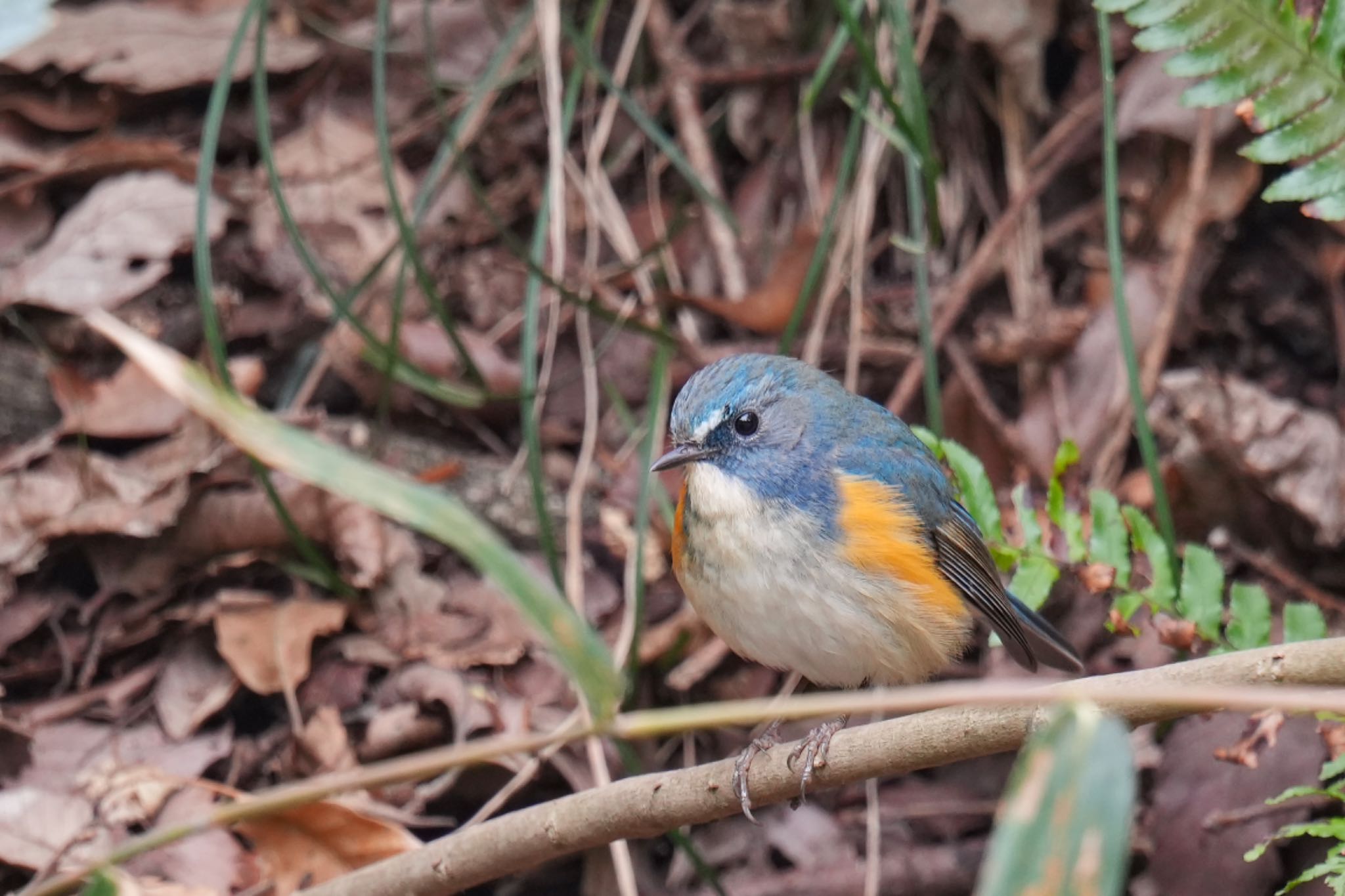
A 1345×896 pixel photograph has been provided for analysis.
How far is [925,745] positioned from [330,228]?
13.8 ft

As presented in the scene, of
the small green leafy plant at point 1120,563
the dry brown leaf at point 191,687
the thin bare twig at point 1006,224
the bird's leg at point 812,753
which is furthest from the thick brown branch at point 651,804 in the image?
the thin bare twig at point 1006,224

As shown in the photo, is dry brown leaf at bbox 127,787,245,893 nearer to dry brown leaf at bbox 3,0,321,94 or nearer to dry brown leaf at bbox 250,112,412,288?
dry brown leaf at bbox 250,112,412,288

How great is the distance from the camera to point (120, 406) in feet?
17.5

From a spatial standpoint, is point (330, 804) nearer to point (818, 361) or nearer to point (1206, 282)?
point (818, 361)

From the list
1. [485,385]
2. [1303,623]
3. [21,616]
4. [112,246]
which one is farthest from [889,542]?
[112,246]

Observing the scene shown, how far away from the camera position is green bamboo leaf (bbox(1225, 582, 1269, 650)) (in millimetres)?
3662

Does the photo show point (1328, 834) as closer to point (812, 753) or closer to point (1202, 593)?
point (1202, 593)

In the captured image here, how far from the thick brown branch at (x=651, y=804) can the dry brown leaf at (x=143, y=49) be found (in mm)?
4175

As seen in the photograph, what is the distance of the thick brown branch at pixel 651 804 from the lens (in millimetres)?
2645

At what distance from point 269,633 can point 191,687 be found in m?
0.31

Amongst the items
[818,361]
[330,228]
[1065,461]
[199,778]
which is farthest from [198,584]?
[1065,461]

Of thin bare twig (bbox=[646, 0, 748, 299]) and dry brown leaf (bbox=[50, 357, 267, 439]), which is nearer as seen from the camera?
dry brown leaf (bbox=[50, 357, 267, 439])

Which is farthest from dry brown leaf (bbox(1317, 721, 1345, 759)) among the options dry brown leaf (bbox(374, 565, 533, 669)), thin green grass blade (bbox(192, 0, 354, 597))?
thin green grass blade (bbox(192, 0, 354, 597))

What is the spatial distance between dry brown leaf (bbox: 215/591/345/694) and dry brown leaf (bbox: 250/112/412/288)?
145 centimetres
